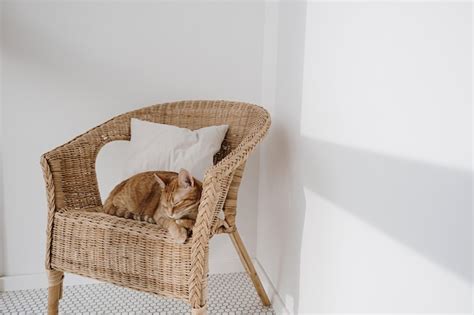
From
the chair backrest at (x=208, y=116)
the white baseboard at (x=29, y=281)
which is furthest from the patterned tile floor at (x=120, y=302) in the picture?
the chair backrest at (x=208, y=116)

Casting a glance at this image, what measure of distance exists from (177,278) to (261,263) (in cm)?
88

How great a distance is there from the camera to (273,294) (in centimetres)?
190

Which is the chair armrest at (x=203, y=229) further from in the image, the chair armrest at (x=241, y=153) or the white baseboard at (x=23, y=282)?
the white baseboard at (x=23, y=282)

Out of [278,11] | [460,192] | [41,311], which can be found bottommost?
[41,311]

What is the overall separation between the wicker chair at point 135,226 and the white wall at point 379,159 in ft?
0.76

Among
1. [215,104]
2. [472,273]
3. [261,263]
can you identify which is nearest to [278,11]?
[215,104]

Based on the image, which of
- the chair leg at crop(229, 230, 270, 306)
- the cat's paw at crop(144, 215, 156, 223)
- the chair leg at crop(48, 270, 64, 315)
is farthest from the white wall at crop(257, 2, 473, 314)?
the chair leg at crop(48, 270, 64, 315)

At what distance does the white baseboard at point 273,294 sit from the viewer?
70.0 inches

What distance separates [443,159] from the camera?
33.2 inches

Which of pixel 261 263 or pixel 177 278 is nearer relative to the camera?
pixel 177 278

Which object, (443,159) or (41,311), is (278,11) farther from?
(41,311)

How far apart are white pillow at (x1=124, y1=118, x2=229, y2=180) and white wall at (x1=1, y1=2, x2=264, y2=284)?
351mm

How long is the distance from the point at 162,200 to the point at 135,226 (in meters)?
0.12

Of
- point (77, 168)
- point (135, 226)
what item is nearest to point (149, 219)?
point (135, 226)
